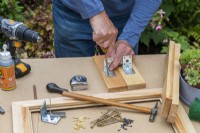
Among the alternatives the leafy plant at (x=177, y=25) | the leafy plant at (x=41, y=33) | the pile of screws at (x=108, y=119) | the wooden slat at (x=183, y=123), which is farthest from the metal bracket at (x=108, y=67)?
the leafy plant at (x=41, y=33)

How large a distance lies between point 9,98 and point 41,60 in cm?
→ 31

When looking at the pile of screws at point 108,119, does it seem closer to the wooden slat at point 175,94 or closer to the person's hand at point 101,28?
the wooden slat at point 175,94

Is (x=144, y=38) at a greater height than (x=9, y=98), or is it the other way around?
(x=9, y=98)

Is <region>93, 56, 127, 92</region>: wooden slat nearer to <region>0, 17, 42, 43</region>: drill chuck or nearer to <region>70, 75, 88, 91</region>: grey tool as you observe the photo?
<region>70, 75, 88, 91</region>: grey tool

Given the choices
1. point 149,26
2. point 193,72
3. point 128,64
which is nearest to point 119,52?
point 128,64

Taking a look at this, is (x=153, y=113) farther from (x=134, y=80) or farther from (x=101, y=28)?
(x=101, y=28)

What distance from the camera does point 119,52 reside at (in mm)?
1779

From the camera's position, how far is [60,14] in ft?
6.66

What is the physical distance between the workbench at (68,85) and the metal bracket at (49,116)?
2cm

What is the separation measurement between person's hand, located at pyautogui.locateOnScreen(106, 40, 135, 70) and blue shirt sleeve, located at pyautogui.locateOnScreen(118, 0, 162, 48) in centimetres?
4

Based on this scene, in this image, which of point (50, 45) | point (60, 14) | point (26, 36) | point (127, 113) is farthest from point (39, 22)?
point (127, 113)

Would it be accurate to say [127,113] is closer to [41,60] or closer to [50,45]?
[41,60]

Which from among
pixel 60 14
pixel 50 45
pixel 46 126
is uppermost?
pixel 60 14

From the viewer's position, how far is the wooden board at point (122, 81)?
1.62 metres
